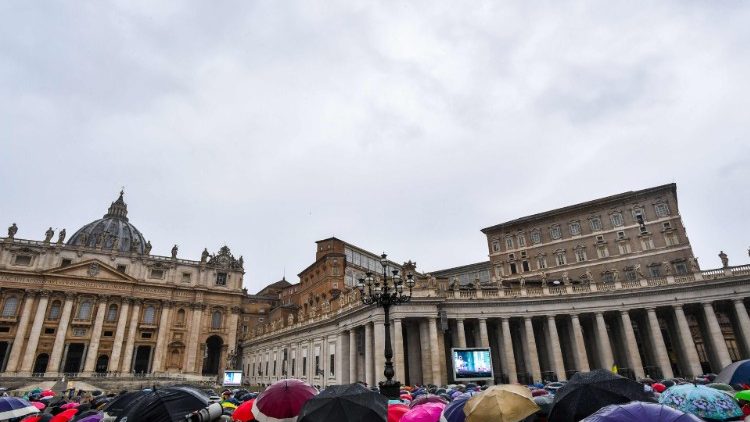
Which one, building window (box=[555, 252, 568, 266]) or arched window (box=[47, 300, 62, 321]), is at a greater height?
building window (box=[555, 252, 568, 266])

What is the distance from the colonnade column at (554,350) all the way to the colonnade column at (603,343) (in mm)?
3460

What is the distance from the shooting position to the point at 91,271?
69.1 meters

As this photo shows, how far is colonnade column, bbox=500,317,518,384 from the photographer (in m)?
33.6

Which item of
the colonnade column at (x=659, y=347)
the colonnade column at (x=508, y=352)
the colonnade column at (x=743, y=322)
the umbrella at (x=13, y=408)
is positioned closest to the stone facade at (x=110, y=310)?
the colonnade column at (x=508, y=352)

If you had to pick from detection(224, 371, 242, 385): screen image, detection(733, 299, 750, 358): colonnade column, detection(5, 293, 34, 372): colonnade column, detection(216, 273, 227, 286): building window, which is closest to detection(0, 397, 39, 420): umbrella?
detection(224, 371, 242, 385): screen image

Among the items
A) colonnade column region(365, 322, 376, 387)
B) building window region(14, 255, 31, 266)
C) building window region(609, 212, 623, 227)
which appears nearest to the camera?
colonnade column region(365, 322, 376, 387)

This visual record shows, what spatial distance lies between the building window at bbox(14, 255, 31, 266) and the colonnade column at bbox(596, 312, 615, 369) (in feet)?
271

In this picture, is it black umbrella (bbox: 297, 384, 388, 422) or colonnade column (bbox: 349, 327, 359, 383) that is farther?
colonnade column (bbox: 349, 327, 359, 383)

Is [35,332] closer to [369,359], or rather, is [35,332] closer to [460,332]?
[369,359]

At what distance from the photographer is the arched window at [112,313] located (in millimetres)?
69125

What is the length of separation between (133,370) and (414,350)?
186ft

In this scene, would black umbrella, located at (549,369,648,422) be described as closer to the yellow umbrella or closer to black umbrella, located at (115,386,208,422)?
the yellow umbrella

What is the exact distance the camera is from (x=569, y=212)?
5453cm

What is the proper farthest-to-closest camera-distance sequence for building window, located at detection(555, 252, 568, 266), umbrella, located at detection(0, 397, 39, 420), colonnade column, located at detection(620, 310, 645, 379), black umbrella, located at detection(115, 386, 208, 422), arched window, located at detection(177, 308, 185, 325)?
arched window, located at detection(177, 308, 185, 325), building window, located at detection(555, 252, 568, 266), colonnade column, located at detection(620, 310, 645, 379), umbrella, located at detection(0, 397, 39, 420), black umbrella, located at detection(115, 386, 208, 422)
